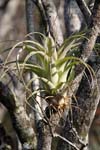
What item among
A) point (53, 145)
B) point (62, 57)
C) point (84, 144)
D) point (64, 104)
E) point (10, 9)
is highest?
point (62, 57)

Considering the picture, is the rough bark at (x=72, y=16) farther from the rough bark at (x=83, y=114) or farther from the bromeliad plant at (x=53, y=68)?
the bromeliad plant at (x=53, y=68)

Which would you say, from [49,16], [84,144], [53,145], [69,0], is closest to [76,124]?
[84,144]

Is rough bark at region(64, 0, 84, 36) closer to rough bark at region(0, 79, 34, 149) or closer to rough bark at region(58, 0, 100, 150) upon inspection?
rough bark at region(0, 79, 34, 149)

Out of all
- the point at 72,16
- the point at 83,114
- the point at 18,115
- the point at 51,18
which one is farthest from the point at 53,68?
the point at 72,16

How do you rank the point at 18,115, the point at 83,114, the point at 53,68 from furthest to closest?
1. the point at 18,115
2. the point at 83,114
3. the point at 53,68

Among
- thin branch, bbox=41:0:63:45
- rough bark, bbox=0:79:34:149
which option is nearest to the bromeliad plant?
rough bark, bbox=0:79:34:149

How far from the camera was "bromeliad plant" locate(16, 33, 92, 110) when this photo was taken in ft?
7.33

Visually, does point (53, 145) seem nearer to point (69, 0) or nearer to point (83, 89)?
point (83, 89)

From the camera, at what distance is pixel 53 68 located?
2246 millimetres

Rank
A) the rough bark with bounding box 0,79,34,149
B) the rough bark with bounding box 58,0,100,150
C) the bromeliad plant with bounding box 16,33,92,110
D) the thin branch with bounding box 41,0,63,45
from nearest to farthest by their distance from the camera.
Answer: the bromeliad plant with bounding box 16,33,92,110, the rough bark with bounding box 58,0,100,150, the rough bark with bounding box 0,79,34,149, the thin branch with bounding box 41,0,63,45

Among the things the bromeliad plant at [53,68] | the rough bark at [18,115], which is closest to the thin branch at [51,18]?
the rough bark at [18,115]

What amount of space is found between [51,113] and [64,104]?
0.24 ft

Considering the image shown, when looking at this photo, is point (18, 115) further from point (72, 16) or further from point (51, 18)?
point (72, 16)

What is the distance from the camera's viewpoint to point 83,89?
268 cm
